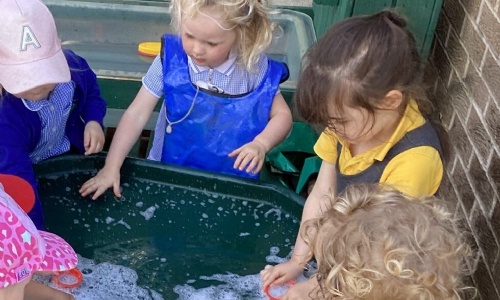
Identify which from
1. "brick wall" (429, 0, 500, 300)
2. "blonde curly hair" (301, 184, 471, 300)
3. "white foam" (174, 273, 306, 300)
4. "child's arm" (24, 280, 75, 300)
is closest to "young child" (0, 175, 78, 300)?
"child's arm" (24, 280, 75, 300)

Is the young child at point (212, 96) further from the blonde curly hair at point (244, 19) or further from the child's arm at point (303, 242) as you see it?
the child's arm at point (303, 242)

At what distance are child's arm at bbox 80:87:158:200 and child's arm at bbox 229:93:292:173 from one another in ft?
1.10

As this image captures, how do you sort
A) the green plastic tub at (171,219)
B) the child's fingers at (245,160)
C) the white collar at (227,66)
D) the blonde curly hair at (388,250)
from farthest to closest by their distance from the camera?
1. the white collar at (227,66)
2. the child's fingers at (245,160)
3. the green plastic tub at (171,219)
4. the blonde curly hair at (388,250)

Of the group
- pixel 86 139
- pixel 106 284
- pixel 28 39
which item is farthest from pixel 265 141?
pixel 28 39

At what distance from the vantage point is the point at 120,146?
2420 millimetres

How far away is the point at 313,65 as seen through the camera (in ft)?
6.16

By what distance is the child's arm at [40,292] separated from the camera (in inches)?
75.9

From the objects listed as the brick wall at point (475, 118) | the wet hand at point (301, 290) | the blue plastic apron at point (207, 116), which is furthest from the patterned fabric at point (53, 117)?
the brick wall at point (475, 118)

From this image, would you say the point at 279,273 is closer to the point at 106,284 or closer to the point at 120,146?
the point at 106,284

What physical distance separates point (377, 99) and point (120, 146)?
0.94m

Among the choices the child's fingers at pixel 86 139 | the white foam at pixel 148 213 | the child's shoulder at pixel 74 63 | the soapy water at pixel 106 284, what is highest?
the child's shoulder at pixel 74 63

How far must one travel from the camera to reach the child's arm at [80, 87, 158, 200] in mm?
2367

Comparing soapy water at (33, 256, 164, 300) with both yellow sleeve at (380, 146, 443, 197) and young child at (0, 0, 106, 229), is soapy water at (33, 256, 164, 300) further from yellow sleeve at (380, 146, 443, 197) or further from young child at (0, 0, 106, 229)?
→ yellow sleeve at (380, 146, 443, 197)

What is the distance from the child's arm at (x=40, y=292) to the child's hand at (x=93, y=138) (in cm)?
57
